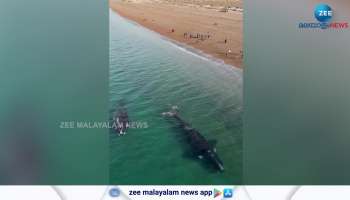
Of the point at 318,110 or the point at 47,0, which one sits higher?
the point at 47,0

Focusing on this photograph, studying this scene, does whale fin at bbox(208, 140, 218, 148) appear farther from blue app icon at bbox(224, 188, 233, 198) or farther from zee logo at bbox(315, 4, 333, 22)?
zee logo at bbox(315, 4, 333, 22)

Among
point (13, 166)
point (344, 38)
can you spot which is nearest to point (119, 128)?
A: point (13, 166)

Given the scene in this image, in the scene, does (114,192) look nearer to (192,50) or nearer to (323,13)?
(192,50)

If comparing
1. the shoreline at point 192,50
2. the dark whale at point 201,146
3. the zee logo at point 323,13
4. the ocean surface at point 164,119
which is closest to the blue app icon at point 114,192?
the ocean surface at point 164,119

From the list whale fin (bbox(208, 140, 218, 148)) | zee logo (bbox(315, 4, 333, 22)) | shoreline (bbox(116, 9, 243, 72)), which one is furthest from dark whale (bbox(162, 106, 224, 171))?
zee logo (bbox(315, 4, 333, 22))

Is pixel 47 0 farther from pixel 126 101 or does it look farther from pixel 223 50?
pixel 223 50

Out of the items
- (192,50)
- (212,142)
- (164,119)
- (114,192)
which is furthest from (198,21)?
(114,192)
